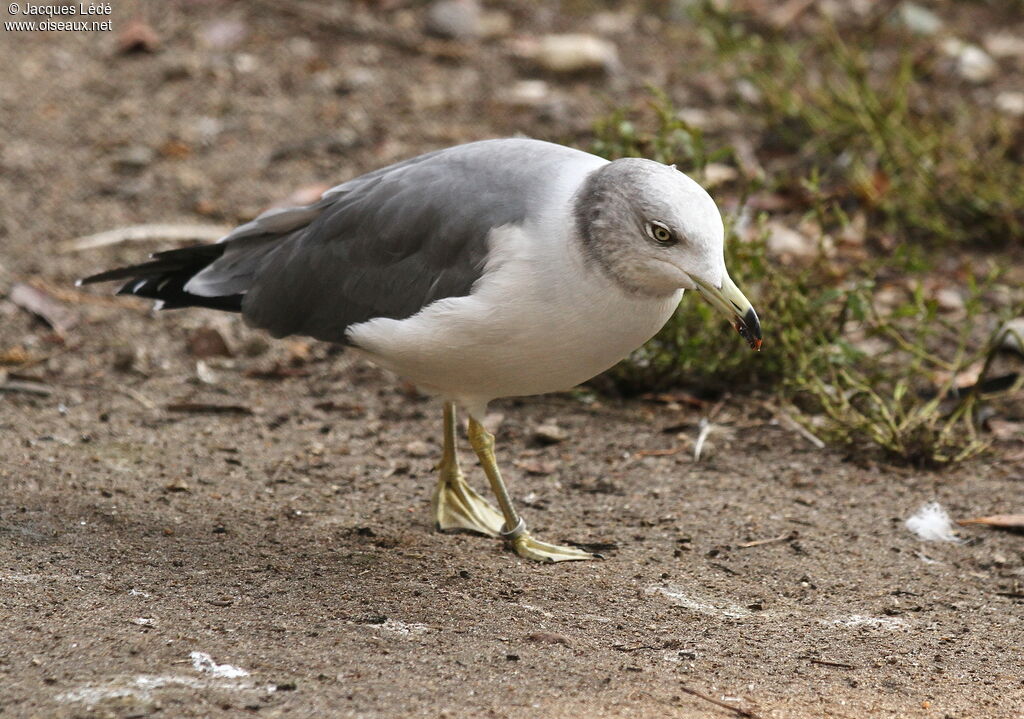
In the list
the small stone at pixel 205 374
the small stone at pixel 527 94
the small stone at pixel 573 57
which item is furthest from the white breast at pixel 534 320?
the small stone at pixel 573 57

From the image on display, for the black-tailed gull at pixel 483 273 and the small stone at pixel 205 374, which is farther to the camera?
the small stone at pixel 205 374

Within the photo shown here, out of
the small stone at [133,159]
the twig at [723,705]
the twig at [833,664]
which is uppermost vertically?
the small stone at [133,159]

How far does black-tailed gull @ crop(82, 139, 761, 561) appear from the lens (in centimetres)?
337

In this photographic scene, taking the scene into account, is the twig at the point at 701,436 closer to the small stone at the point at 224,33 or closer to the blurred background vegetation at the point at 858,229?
the blurred background vegetation at the point at 858,229

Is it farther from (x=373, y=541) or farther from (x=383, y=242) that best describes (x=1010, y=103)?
(x=373, y=541)

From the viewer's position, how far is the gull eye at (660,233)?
330 cm

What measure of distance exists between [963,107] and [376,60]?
3412 millimetres

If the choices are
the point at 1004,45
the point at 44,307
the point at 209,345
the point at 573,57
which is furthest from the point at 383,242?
the point at 1004,45

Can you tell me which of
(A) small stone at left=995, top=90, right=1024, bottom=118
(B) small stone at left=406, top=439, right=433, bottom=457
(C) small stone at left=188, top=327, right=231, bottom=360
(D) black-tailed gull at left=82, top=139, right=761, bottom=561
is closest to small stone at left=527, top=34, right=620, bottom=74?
(A) small stone at left=995, top=90, right=1024, bottom=118

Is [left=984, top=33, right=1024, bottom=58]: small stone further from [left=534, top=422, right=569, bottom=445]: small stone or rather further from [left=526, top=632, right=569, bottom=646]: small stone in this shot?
[left=526, top=632, right=569, bottom=646]: small stone

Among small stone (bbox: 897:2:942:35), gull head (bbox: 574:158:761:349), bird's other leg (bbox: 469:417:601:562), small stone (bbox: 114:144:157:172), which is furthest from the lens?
small stone (bbox: 897:2:942:35)

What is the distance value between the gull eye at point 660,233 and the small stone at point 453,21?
491cm

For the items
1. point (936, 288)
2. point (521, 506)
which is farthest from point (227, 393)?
point (936, 288)

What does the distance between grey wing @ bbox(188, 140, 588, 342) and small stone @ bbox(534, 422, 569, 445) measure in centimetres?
112
